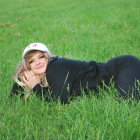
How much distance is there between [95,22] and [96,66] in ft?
20.4

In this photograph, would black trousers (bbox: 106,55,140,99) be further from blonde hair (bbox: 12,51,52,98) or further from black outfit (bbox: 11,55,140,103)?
blonde hair (bbox: 12,51,52,98)

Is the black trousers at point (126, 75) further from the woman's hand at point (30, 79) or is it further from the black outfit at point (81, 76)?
the woman's hand at point (30, 79)

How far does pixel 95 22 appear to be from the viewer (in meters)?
10.4

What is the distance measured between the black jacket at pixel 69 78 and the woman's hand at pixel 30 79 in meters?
0.12

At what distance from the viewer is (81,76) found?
14.0ft

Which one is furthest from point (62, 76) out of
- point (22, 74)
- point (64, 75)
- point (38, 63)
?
point (22, 74)

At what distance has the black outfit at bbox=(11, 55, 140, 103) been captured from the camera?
13.0ft

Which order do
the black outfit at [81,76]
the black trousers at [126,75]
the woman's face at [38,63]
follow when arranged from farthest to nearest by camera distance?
1. the woman's face at [38,63]
2. the black outfit at [81,76]
3. the black trousers at [126,75]

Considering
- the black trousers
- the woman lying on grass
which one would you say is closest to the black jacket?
the woman lying on grass

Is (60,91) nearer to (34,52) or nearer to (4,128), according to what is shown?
(34,52)

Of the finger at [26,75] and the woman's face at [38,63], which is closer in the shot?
the woman's face at [38,63]

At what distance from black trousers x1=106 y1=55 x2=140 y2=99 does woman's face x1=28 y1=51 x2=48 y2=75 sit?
84 centimetres

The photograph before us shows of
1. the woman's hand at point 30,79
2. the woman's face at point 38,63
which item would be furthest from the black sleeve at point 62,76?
the woman's hand at point 30,79

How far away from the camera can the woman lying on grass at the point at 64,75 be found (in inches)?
158
